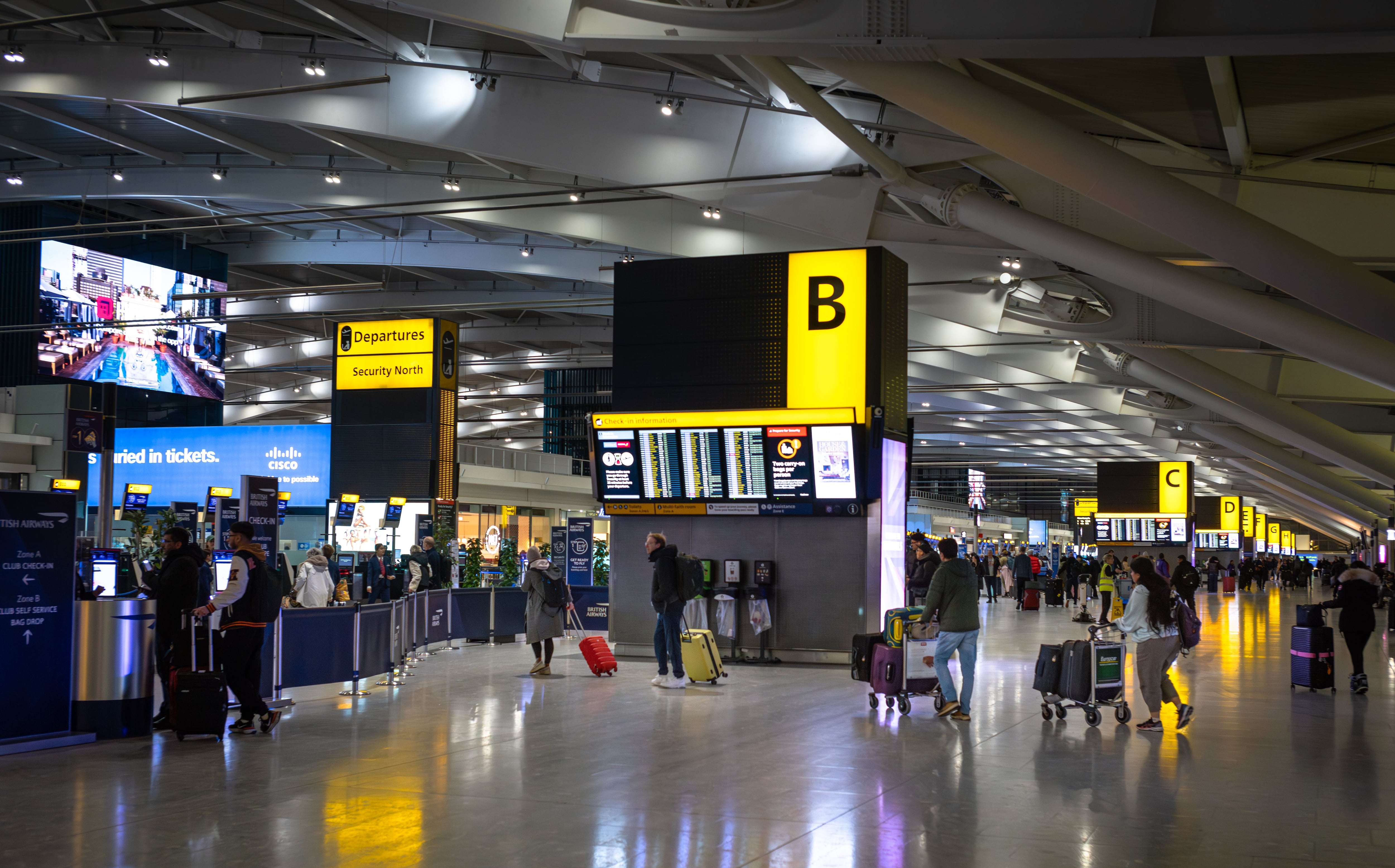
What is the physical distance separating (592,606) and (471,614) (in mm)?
3982

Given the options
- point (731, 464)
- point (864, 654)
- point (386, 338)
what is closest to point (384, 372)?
point (386, 338)

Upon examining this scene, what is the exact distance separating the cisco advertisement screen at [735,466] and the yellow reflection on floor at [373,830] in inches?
339

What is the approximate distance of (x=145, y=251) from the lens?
31.1 meters

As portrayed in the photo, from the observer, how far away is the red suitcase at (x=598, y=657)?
13320mm

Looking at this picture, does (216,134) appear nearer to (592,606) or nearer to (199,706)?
(592,606)

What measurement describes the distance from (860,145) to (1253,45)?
20.6ft

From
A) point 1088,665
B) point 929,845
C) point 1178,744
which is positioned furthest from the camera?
point 1088,665

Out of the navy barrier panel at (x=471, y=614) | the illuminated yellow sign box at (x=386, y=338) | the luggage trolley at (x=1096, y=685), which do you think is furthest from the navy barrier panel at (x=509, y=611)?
the luggage trolley at (x=1096, y=685)

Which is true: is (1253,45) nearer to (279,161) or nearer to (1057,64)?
(1057,64)

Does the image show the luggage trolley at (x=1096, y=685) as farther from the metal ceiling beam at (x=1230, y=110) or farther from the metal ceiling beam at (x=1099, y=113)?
the metal ceiling beam at (x=1099, y=113)

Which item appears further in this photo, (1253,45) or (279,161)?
(279,161)

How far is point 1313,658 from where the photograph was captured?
12734 millimetres

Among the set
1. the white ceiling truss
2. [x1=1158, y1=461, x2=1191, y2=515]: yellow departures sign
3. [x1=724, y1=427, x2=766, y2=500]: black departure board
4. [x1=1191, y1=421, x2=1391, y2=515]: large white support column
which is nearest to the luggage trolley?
the white ceiling truss

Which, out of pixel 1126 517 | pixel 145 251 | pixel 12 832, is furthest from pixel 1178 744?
pixel 1126 517
